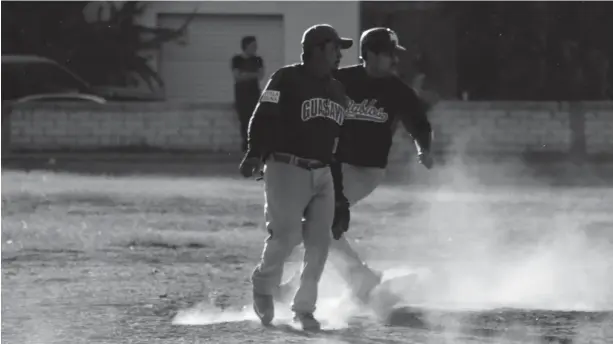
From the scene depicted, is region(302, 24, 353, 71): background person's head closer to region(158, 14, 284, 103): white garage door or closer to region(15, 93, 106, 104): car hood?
region(15, 93, 106, 104): car hood

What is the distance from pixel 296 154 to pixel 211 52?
23057 mm

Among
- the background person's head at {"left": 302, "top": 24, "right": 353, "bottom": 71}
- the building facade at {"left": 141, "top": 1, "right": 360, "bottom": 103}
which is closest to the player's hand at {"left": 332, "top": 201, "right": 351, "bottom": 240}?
the background person's head at {"left": 302, "top": 24, "right": 353, "bottom": 71}

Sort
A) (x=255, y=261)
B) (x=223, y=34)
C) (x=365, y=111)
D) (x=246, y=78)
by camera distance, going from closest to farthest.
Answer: (x=365, y=111) → (x=255, y=261) → (x=246, y=78) → (x=223, y=34)

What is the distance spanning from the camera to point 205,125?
25172mm

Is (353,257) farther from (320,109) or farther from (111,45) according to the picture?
(111,45)

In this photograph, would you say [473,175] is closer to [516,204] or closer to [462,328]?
[516,204]

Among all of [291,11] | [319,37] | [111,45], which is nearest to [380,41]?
[319,37]

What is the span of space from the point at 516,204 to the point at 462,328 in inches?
319

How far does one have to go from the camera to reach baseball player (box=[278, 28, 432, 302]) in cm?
826

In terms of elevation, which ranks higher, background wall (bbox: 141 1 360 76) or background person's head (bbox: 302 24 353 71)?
background wall (bbox: 141 1 360 76)

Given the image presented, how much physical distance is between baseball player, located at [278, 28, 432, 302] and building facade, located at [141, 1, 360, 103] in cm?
2119

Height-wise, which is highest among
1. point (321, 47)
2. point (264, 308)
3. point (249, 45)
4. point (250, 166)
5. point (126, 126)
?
point (249, 45)

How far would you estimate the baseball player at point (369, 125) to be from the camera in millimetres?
8258

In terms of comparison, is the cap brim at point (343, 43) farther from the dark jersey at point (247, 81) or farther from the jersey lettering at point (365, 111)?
the dark jersey at point (247, 81)
